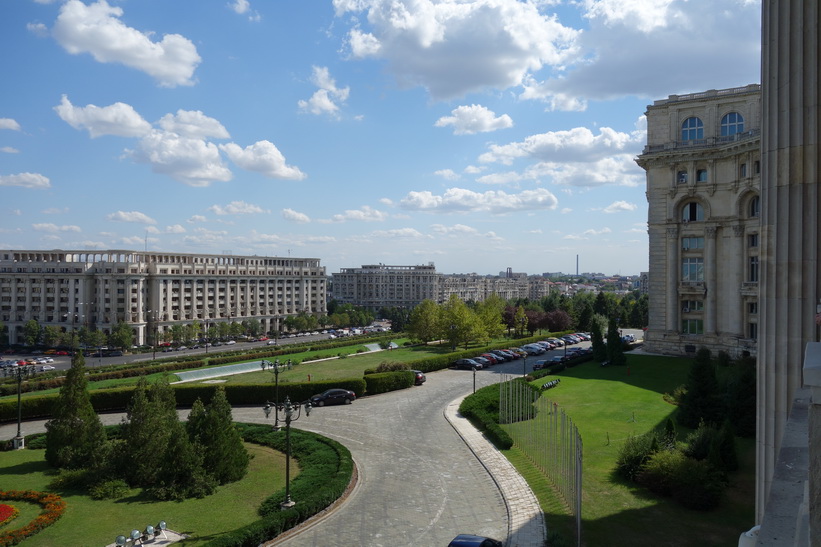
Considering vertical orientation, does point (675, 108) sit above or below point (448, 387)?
above

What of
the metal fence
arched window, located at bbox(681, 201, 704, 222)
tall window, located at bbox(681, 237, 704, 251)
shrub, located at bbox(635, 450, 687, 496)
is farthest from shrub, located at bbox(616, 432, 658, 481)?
arched window, located at bbox(681, 201, 704, 222)

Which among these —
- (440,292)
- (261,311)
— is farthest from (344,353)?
(440,292)

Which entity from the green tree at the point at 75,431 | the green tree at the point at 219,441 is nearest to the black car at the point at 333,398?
the green tree at the point at 219,441

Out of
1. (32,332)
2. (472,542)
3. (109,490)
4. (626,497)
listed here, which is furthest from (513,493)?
(32,332)

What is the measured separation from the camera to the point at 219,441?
22.0m

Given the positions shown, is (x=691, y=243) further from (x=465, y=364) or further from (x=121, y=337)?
(x=121, y=337)

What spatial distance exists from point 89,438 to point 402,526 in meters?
15.1

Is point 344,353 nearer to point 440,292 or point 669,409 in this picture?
point 669,409

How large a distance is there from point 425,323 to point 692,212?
3229 centimetres

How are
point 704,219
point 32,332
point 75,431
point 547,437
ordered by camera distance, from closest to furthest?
point 547,437 < point 75,431 < point 704,219 < point 32,332

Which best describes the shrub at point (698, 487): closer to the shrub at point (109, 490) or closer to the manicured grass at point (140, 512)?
the manicured grass at point (140, 512)

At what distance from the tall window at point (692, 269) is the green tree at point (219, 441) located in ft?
137

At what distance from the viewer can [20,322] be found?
94250 mm

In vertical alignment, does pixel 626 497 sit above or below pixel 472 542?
below
